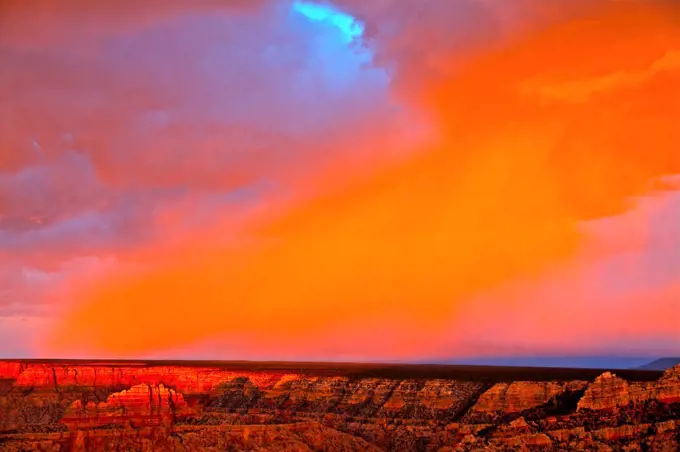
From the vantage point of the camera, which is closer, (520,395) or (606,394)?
(606,394)

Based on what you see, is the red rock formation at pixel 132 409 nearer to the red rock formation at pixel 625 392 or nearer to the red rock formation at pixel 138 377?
the red rock formation at pixel 138 377

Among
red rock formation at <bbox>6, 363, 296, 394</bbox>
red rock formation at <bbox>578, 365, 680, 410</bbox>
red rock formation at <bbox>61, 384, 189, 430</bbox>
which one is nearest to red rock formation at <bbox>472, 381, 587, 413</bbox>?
red rock formation at <bbox>578, 365, 680, 410</bbox>

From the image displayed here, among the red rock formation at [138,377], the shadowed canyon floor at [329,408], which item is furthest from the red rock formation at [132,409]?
the red rock formation at [138,377]

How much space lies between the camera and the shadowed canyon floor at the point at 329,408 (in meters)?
55.2

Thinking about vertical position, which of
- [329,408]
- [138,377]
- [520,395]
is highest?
[138,377]

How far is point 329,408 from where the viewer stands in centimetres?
6712

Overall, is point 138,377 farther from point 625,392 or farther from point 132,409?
point 625,392

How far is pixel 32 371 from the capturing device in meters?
73.9

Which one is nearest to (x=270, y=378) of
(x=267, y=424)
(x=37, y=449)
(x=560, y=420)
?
(x=267, y=424)

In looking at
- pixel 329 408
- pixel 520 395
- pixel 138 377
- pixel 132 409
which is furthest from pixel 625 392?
pixel 138 377

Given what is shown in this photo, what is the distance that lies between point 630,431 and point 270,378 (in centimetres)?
2928

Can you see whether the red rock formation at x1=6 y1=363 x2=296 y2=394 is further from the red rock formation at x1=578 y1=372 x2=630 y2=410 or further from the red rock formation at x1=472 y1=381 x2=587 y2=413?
the red rock formation at x1=578 y1=372 x2=630 y2=410

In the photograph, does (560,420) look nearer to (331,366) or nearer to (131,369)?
(331,366)

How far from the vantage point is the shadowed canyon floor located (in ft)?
181
